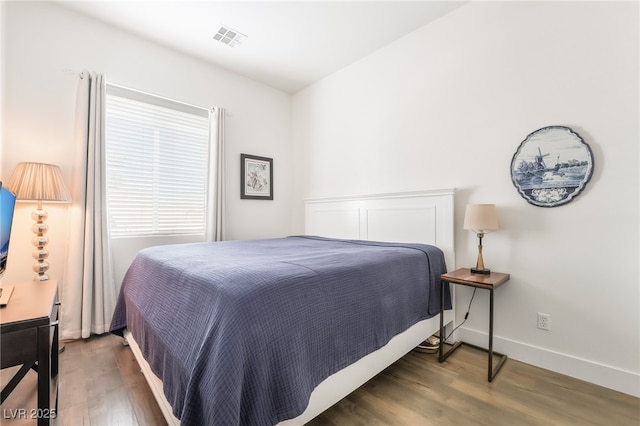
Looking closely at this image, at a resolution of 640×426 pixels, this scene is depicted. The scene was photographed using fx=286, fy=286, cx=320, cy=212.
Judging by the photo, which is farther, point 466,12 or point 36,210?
point 466,12

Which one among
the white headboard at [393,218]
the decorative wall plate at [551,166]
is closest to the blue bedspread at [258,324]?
the white headboard at [393,218]

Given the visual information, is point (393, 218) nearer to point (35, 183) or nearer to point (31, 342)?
→ point (31, 342)

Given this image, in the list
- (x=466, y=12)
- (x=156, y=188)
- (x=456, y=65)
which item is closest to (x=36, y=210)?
(x=156, y=188)

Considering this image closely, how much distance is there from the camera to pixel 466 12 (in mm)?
2424

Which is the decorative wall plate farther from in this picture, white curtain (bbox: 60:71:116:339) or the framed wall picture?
white curtain (bbox: 60:71:116:339)

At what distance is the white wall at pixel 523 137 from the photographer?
1.74 m

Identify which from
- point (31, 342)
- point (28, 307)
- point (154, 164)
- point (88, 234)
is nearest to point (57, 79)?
point (154, 164)

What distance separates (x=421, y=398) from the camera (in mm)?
1601

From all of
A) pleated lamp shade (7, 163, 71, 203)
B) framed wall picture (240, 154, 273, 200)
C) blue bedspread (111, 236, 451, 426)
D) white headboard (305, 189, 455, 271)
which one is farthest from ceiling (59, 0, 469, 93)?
blue bedspread (111, 236, 451, 426)

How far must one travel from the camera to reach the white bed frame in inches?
53.5

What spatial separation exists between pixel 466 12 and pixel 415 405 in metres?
2.97

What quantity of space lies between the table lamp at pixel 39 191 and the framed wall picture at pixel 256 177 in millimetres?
1735

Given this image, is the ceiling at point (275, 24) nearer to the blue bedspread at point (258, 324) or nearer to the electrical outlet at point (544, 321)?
the blue bedspread at point (258, 324)

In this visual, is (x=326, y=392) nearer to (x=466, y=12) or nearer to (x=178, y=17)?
(x=466, y=12)
